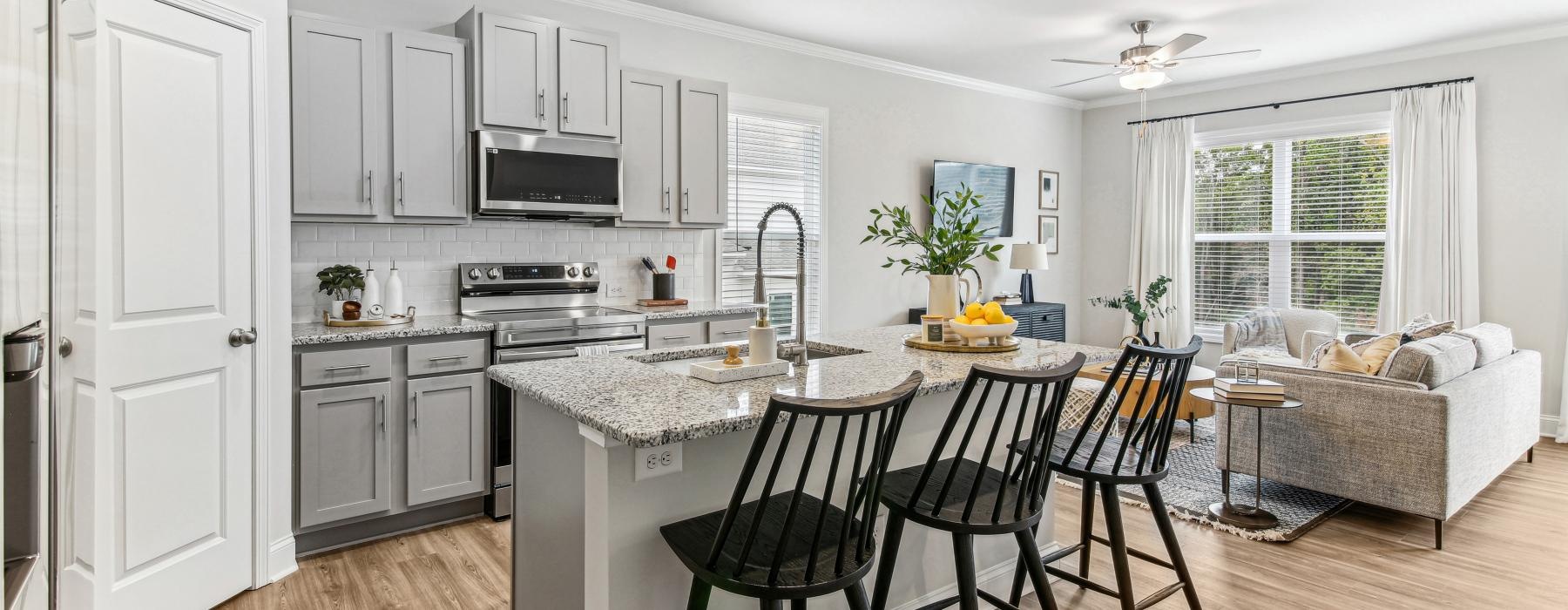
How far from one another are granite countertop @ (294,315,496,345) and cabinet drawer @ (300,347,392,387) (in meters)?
0.05

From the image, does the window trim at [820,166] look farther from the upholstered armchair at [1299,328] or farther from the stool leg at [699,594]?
the stool leg at [699,594]

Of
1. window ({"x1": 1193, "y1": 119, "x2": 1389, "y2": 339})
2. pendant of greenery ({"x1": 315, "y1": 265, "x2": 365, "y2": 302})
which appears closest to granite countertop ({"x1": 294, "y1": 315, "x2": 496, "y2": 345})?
pendant of greenery ({"x1": 315, "y1": 265, "x2": 365, "y2": 302})

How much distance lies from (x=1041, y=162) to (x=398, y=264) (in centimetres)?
543

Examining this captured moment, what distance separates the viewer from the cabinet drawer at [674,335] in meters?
3.88

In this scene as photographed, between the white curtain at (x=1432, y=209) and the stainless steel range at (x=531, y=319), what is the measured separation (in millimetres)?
5194

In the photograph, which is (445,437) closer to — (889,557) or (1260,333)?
(889,557)

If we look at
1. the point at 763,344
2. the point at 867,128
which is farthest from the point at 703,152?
the point at 763,344

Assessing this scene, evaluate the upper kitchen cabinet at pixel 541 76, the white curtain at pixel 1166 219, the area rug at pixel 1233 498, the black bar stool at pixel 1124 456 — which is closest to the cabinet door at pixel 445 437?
the upper kitchen cabinet at pixel 541 76

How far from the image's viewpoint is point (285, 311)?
282 centimetres

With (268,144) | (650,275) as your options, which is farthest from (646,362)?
(650,275)

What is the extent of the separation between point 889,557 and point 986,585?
36.4 inches

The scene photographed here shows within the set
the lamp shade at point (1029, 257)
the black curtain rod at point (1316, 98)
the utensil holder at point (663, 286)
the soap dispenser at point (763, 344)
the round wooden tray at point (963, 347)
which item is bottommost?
the round wooden tray at point (963, 347)

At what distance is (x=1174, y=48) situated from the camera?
4.33 meters

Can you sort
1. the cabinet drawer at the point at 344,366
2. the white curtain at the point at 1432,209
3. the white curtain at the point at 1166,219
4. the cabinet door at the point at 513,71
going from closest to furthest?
1. the cabinet drawer at the point at 344,366
2. the cabinet door at the point at 513,71
3. the white curtain at the point at 1432,209
4. the white curtain at the point at 1166,219
